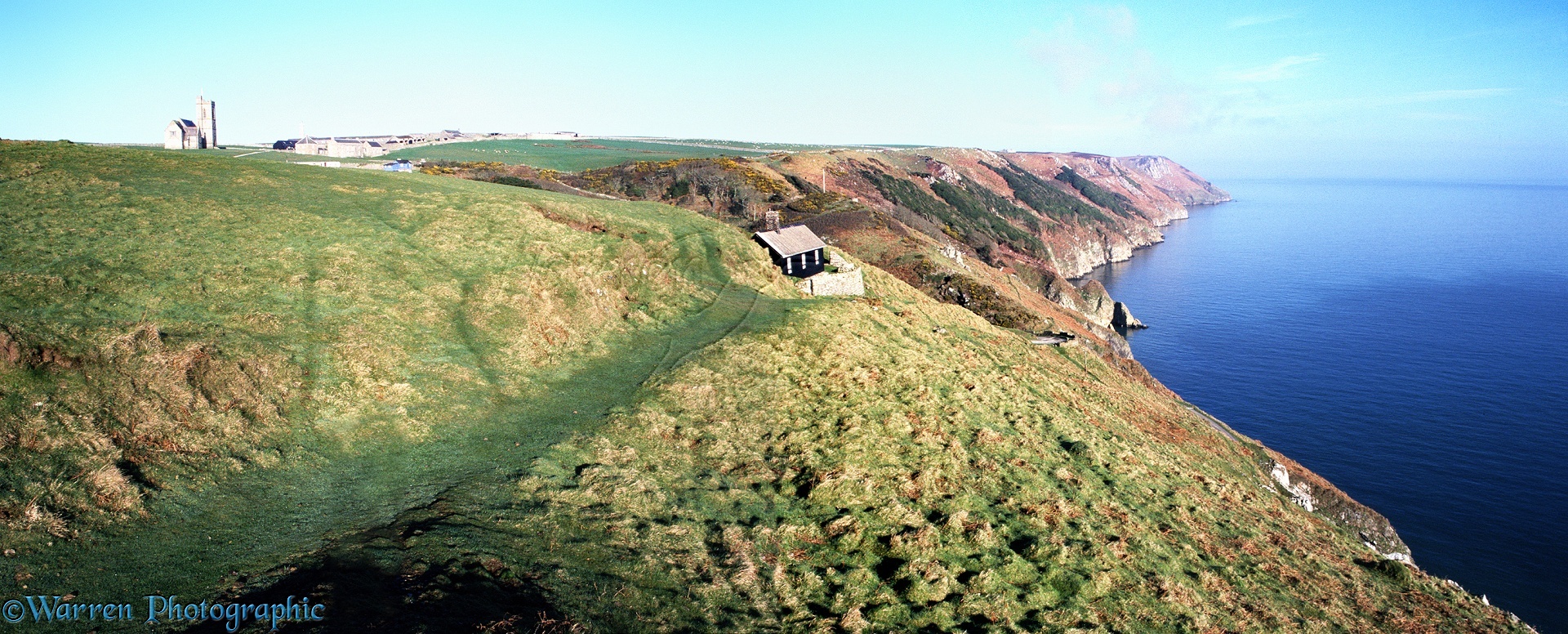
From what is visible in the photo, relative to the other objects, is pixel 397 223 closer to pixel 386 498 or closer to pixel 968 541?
pixel 386 498

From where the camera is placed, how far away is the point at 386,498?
50.0 ft

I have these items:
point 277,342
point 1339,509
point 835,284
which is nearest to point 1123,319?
point 835,284

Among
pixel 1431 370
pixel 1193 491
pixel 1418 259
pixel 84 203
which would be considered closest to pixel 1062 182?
pixel 1418 259

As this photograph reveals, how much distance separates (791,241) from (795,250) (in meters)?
1.07

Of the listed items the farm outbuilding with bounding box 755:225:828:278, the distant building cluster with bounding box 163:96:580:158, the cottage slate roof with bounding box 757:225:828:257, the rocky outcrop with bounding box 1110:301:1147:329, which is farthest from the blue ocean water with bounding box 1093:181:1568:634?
the distant building cluster with bounding box 163:96:580:158

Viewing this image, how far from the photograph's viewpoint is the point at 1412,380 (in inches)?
2274

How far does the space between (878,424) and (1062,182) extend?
19187cm

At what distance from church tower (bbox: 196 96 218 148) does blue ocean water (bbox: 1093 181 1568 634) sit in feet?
309

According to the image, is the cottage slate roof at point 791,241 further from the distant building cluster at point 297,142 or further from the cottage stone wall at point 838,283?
the distant building cluster at point 297,142

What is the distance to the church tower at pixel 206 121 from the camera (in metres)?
73.2

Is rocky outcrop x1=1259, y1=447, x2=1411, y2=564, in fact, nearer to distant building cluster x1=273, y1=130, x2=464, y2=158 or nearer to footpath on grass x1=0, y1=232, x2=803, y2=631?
footpath on grass x1=0, y1=232, x2=803, y2=631

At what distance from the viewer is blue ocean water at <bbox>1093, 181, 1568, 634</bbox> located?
3547 cm

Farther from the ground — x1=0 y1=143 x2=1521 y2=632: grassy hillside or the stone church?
the stone church

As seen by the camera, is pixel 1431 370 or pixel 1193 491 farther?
pixel 1431 370
